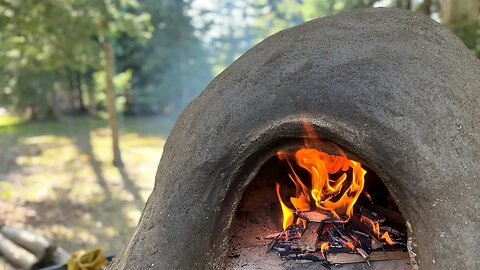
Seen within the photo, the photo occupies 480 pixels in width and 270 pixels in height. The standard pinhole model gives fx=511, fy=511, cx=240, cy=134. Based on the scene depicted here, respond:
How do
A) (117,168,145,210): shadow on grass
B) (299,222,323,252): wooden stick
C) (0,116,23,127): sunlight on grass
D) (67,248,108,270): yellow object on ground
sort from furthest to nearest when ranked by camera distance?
1. (0,116,23,127): sunlight on grass
2. (117,168,145,210): shadow on grass
3. (67,248,108,270): yellow object on ground
4. (299,222,323,252): wooden stick

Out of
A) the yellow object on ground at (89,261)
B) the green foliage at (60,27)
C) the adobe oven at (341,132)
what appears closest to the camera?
the adobe oven at (341,132)

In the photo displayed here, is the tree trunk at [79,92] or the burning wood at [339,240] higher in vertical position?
the tree trunk at [79,92]

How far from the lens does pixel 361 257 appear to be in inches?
108

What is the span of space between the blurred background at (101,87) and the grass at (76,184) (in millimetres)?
24

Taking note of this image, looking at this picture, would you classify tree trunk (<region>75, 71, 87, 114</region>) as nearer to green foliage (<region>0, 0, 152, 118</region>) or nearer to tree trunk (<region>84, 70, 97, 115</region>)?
tree trunk (<region>84, 70, 97, 115</region>)

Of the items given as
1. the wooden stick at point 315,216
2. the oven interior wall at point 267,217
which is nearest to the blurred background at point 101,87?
the oven interior wall at point 267,217

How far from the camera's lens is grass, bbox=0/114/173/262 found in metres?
7.38

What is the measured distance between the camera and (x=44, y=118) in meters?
22.5

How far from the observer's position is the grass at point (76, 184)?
290 inches

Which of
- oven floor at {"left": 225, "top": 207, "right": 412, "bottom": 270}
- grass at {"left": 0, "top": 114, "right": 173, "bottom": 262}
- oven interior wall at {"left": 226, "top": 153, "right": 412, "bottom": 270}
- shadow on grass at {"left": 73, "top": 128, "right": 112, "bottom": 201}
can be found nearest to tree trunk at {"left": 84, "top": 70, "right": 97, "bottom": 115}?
shadow on grass at {"left": 73, "top": 128, "right": 112, "bottom": 201}

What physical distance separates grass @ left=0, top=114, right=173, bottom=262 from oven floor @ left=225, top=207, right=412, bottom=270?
12.3 ft

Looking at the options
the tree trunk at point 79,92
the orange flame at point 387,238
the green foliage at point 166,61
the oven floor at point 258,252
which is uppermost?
the green foliage at point 166,61

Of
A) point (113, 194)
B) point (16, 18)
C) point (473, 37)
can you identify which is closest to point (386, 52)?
point (473, 37)

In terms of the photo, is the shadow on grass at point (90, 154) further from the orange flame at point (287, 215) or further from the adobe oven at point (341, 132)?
the adobe oven at point (341, 132)
